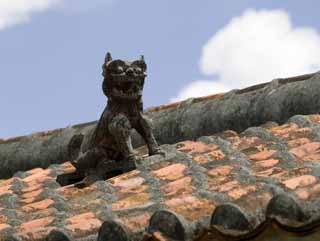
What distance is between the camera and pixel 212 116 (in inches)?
375

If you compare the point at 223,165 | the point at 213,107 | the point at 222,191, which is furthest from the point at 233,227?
the point at 213,107

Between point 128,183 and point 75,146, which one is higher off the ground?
point 75,146

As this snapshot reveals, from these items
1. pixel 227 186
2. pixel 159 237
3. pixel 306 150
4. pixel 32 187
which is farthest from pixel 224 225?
pixel 32 187

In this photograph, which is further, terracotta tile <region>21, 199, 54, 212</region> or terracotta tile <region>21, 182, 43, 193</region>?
terracotta tile <region>21, 182, 43, 193</region>

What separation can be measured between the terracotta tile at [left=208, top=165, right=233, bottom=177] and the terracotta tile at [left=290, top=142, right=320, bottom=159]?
16.9 inches

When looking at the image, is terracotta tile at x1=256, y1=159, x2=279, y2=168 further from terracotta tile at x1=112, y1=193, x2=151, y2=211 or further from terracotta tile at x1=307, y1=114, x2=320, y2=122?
terracotta tile at x1=307, y1=114, x2=320, y2=122

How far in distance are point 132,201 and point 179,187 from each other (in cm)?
32

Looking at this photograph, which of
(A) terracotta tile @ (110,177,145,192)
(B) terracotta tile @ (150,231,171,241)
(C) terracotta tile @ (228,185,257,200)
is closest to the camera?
(B) terracotta tile @ (150,231,171,241)

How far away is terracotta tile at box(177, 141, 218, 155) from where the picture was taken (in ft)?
25.2

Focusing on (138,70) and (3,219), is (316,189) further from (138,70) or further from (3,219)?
(138,70)

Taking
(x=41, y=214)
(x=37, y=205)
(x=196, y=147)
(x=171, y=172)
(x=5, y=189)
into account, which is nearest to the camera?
(x=41, y=214)

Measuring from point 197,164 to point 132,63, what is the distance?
3.20 feet

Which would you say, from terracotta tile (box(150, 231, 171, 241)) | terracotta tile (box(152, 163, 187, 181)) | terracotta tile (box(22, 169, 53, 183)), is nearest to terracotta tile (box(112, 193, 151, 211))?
terracotta tile (box(152, 163, 187, 181))

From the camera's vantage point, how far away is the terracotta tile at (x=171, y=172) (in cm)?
705
